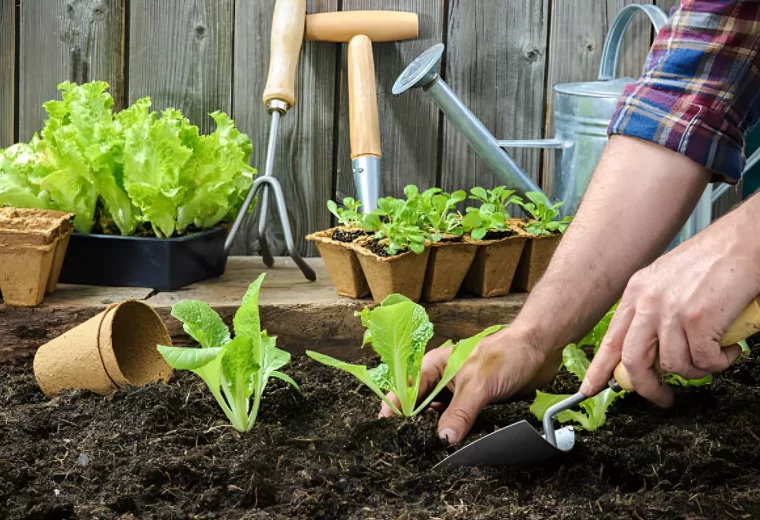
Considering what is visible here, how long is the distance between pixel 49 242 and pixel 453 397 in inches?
30.7

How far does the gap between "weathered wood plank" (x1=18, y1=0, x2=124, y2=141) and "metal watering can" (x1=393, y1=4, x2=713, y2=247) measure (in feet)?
2.33

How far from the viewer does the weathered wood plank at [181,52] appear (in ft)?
7.08

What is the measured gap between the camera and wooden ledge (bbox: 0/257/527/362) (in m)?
1.67

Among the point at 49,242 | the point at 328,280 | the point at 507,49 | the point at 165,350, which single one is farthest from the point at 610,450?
the point at 507,49

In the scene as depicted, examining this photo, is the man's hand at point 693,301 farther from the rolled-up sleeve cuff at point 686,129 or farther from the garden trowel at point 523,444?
the rolled-up sleeve cuff at point 686,129

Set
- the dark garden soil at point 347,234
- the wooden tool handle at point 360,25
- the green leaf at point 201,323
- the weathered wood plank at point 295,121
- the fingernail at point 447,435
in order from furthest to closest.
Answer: the weathered wood plank at point 295,121 → the wooden tool handle at point 360,25 → the dark garden soil at point 347,234 → the green leaf at point 201,323 → the fingernail at point 447,435

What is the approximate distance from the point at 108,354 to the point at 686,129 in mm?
898

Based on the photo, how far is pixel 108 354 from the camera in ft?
4.69

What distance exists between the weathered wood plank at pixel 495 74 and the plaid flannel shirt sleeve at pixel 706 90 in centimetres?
90

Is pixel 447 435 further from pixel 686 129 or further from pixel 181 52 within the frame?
pixel 181 52

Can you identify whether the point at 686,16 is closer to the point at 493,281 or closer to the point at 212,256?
the point at 493,281

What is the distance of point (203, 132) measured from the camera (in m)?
2.22

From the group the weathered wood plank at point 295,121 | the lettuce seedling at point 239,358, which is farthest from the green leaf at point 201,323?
the weathered wood plank at point 295,121

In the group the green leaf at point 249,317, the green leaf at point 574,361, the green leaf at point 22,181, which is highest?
the green leaf at point 22,181
